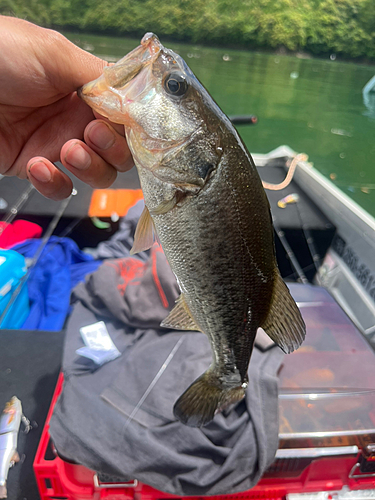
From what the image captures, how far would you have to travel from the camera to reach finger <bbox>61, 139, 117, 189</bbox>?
1.09 metres

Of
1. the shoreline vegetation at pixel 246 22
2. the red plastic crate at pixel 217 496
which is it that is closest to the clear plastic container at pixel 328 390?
the red plastic crate at pixel 217 496

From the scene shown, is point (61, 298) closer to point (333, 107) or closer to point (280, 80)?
point (333, 107)

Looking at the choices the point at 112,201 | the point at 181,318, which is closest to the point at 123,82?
the point at 181,318

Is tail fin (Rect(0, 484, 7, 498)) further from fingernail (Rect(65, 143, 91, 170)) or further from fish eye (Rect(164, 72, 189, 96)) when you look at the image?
fish eye (Rect(164, 72, 189, 96))

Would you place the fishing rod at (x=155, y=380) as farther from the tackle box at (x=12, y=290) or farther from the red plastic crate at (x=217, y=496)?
the tackle box at (x=12, y=290)

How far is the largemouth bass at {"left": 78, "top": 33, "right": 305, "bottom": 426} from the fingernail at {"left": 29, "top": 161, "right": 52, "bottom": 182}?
0.38m

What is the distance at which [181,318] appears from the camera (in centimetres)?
99

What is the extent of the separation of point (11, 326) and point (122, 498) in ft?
5.09

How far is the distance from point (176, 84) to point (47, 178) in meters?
0.62

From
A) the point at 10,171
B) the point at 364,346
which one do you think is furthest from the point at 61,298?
the point at 364,346

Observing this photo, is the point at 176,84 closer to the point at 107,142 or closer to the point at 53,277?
the point at 107,142

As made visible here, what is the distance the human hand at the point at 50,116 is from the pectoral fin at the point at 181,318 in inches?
24.4

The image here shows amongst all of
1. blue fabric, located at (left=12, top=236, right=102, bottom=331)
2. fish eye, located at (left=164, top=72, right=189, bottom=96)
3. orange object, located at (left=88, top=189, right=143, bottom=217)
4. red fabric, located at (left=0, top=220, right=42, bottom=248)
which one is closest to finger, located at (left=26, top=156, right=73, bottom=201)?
fish eye, located at (left=164, top=72, right=189, bottom=96)

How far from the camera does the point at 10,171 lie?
149cm
